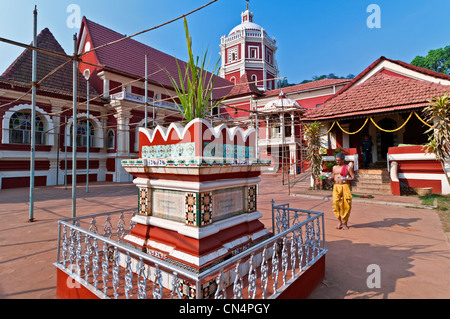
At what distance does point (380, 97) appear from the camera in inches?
453

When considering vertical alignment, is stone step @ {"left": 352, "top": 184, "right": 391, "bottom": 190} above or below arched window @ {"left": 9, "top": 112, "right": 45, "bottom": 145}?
below

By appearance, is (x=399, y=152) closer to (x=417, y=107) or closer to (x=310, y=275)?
(x=417, y=107)

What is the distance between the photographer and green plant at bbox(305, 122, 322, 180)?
12.2 meters

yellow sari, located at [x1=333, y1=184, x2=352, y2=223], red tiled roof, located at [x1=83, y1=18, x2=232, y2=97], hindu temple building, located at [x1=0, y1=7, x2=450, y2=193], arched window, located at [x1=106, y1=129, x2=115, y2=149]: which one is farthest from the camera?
red tiled roof, located at [x1=83, y1=18, x2=232, y2=97]

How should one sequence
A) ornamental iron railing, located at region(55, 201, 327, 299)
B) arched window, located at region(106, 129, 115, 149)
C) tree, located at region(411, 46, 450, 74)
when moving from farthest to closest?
tree, located at region(411, 46, 450, 74), arched window, located at region(106, 129, 115, 149), ornamental iron railing, located at region(55, 201, 327, 299)

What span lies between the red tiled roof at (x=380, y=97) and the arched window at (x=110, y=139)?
14735 millimetres

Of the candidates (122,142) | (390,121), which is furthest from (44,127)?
(390,121)

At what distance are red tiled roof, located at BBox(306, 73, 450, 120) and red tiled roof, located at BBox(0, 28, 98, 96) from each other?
14.9 meters

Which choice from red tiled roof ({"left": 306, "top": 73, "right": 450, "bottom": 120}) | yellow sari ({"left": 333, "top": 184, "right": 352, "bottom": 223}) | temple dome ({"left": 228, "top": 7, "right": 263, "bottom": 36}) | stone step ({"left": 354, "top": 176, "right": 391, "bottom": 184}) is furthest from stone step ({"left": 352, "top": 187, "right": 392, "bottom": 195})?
temple dome ({"left": 228, "top": 7, "right": 263, "bottom": 36})

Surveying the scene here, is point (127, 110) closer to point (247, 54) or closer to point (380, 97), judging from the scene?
point (380, 97)

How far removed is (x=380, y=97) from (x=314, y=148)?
3.96m

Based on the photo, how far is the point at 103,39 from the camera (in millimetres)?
19891

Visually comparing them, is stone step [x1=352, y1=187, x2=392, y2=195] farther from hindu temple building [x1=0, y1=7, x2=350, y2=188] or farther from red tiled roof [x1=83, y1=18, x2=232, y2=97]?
red tiled roof [x1=83, y1=18, x2=232, y2=97]

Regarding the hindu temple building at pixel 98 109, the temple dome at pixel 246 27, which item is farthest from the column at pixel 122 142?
the temple dome at pixel 246 27
